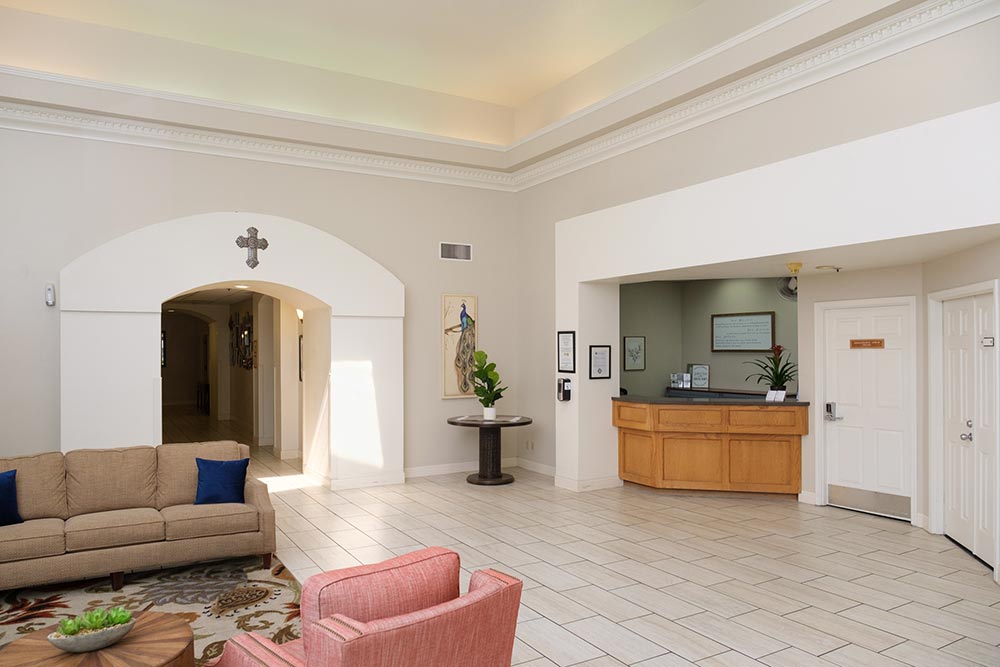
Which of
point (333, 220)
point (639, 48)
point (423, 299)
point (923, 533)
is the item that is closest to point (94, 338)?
point (333, 220)

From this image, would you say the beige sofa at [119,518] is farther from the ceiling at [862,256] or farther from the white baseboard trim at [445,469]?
the ceiling at [862,256]

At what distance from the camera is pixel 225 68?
7.72 metres

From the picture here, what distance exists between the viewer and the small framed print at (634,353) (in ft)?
36.6

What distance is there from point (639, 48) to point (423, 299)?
12.8 ft

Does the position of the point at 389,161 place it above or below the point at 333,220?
above

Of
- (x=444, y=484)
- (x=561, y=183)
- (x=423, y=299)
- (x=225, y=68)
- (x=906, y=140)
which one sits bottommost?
(x=444, y=484)

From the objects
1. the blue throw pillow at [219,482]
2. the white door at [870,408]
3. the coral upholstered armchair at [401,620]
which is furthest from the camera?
the white door at [870,408]

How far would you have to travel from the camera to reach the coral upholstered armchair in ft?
6.85

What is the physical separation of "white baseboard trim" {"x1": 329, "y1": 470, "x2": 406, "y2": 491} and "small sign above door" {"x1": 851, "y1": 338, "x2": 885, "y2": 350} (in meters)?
5.28

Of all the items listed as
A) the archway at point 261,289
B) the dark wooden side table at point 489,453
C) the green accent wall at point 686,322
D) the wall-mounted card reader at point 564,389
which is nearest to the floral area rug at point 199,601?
the archway at point 261,289

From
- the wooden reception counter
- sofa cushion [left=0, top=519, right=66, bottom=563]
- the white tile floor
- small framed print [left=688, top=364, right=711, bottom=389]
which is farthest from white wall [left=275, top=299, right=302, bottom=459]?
small framed print [left=688, top=364, right=711, bottom=389]

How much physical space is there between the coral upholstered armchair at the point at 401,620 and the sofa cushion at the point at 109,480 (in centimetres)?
308

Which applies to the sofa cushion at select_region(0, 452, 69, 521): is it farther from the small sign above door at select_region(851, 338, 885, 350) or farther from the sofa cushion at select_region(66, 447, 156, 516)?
the small sign above door at select_region(851, 338, 885, 350)

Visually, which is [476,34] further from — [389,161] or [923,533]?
[923,533]
